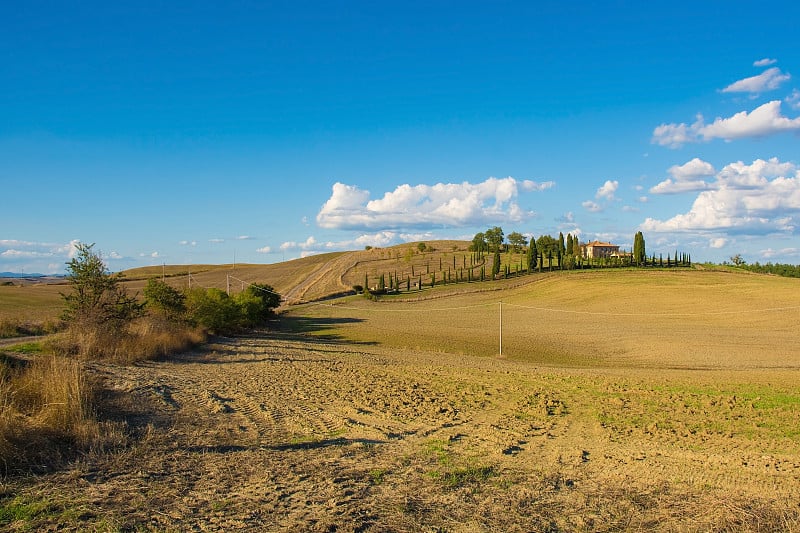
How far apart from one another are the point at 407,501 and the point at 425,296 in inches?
2666

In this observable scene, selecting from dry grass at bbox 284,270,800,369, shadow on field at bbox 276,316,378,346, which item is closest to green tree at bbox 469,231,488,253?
dry grass at bbox 284,270,800,369

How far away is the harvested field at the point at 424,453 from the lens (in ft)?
18.4

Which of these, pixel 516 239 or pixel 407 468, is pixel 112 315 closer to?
pixel 407 468

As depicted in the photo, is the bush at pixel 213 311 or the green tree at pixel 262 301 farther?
the green tree at pixel 262 301

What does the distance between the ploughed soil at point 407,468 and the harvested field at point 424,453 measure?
0.10 ft

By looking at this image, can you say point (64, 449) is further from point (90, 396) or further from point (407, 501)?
point (407, 501)

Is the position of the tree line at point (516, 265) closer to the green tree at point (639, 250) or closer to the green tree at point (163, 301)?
the green tree at point (639, 250)

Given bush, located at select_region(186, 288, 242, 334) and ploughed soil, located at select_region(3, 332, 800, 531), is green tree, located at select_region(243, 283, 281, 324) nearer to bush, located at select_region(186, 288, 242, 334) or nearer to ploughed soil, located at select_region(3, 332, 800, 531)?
bush, located at select_region(186, 288, 242, 334)

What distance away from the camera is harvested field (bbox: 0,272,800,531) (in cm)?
561

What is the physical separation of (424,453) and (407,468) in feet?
3.14

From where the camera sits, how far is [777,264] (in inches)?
3287

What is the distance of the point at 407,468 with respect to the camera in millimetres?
7406

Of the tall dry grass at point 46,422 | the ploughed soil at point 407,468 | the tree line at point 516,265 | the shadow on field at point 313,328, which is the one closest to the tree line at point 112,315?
the ploughed soil at point 407,468

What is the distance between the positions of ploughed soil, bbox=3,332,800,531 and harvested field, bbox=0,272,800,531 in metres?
0.03
